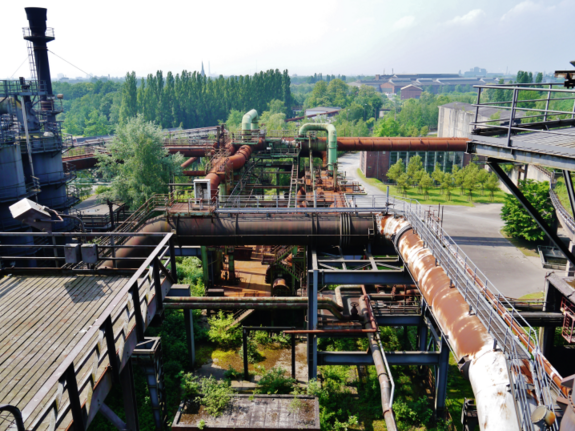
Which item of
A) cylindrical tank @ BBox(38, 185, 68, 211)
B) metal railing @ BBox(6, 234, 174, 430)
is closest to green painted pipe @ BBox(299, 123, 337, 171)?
cylindrical tank @ BBox(38, 185, 68, 211)

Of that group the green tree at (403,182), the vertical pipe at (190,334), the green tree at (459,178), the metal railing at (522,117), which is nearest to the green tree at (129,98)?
the green tree at (403,182)

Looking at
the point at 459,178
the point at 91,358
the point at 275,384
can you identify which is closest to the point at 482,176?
the point at 459,178

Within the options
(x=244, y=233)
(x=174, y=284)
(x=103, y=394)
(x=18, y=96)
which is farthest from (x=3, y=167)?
(x=103, y=394)

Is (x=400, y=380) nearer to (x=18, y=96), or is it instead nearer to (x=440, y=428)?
(x=440, y=428)

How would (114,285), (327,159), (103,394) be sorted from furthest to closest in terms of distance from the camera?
(327,159)
(114,285)
(103,394)

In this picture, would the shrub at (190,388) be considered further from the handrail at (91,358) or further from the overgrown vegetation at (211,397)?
the handrail at (91,358)
